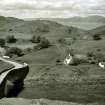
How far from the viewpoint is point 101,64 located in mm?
A: 42312

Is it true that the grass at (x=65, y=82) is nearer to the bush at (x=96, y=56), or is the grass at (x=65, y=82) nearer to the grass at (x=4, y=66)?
the grass at (x=4, y=66)

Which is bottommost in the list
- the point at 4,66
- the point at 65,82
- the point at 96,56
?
the point at 65,82

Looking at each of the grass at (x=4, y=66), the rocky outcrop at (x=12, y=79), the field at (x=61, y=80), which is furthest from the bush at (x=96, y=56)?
the grass at (x=4, y=66)

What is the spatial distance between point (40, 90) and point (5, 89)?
519 cm

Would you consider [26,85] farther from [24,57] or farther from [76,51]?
[76,51]

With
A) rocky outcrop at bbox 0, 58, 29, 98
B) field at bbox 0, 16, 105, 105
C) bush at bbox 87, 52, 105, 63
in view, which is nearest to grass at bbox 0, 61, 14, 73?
rocky outcrop at bbox 0, 58, 29, 98

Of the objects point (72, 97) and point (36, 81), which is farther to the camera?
point (36, 81)

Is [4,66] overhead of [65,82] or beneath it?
overhead

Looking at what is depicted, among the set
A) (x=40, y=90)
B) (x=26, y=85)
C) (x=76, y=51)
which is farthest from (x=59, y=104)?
(x=76, y=51)

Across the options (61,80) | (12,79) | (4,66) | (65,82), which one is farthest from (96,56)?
(12,79)

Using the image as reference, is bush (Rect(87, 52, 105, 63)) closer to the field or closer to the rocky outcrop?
the field

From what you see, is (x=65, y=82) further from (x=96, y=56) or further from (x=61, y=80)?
(x=96, y=56)

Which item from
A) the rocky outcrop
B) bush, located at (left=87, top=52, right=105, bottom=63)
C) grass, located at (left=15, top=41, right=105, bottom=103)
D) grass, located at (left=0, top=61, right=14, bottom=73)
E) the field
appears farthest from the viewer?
bush, located at (left=87, top=52, right=105, bottom=63)

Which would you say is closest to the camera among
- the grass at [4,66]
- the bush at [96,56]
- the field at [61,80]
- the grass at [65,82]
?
the field at [61,80]
